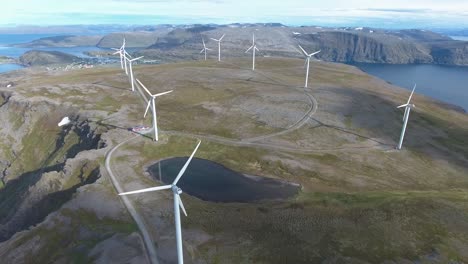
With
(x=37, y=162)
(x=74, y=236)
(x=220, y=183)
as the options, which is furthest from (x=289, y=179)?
(x=37, y=162)

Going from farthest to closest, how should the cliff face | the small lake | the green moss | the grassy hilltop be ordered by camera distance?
the cliff face
the small lake
the green moss
the grassy hilltop

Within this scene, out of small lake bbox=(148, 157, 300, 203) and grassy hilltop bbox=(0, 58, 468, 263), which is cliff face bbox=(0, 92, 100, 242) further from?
small lake bbox=(148, 157, 300, 203)

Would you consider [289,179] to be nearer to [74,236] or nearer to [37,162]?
[74,236]

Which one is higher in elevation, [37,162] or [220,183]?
[220,183]

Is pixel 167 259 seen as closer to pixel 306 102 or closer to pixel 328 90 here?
pixel 306 102

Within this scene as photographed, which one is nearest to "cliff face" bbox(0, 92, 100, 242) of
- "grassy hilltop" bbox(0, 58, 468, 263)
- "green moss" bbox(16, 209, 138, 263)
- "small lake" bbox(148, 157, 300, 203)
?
"grassy hilltop" bbox(0, 58, 468, 263)

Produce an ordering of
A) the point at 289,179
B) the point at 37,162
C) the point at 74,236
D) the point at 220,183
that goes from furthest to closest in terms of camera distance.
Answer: the point at 37,162 → the point at 289,179 → the point at 220,183 → the point at 74,236
